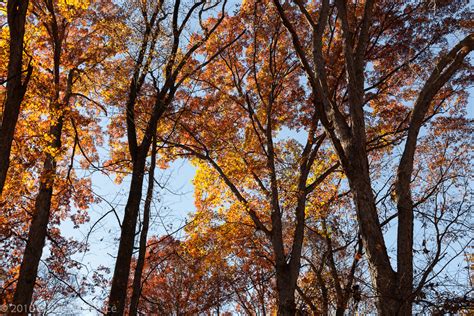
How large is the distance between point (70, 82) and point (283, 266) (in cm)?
783

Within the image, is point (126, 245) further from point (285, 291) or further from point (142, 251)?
point (285, 291)

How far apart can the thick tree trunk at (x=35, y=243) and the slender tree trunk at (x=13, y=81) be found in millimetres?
5279

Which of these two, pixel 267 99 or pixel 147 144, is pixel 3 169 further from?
pixel 267 99

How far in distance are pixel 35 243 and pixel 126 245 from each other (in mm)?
3457

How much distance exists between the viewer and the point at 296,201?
9.46 meters

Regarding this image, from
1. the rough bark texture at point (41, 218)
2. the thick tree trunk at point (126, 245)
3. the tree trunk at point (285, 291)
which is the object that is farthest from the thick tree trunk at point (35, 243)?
the tree trunk at point (285, 291)

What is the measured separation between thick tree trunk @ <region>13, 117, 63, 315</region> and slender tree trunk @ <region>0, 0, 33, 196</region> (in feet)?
17.3

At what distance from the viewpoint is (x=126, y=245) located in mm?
6387

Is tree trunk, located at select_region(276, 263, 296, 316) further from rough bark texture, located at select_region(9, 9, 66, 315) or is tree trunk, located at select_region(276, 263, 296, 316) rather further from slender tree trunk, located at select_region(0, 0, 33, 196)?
slender tree trunk, located at select_region(0, 0, 33, 196)

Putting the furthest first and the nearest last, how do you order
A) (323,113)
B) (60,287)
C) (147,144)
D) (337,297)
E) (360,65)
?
(60,287), (337,297), (147,144), (360,65), (323,113)

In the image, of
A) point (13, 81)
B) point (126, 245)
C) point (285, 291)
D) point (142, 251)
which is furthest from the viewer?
point (285, 291)

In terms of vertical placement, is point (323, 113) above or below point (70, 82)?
below

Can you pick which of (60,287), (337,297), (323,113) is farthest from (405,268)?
(60,287)

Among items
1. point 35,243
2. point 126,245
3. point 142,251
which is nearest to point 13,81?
point 126,245
